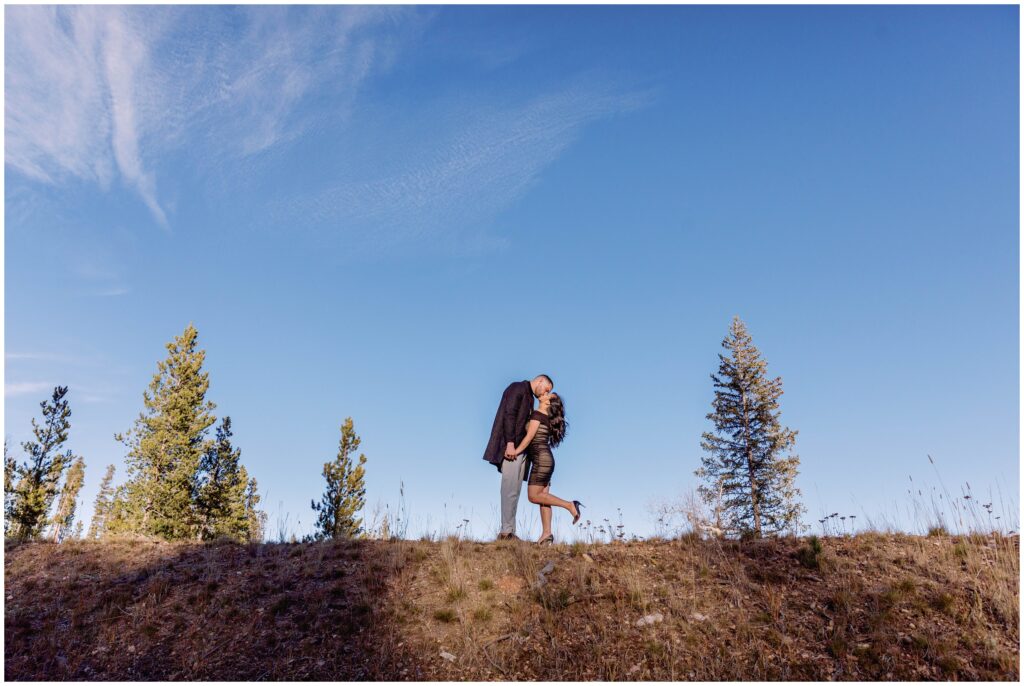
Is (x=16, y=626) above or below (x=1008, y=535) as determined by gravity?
below

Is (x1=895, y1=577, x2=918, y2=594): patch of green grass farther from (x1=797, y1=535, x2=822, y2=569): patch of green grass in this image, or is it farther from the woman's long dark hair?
the woman's long dark hair

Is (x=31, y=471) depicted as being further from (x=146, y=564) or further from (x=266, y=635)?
(x=266, y=635)

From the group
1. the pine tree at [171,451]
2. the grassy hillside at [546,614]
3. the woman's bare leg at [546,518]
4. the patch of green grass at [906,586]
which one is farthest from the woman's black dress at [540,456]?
the pine tree at [171,451]

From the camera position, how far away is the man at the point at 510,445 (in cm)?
885

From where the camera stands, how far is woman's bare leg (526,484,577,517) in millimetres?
8711

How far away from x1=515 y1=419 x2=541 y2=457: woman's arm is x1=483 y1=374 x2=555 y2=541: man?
0.07 m

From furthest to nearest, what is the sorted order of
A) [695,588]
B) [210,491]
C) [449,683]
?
[210,491]
[695,588]
[449,683]

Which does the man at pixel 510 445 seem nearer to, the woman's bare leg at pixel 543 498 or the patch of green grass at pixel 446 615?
the woman's bare leg at pixel 543 498

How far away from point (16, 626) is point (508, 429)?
6078 mm

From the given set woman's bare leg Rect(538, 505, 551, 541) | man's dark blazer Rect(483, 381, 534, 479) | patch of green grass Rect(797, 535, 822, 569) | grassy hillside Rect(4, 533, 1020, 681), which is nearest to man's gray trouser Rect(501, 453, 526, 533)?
man's dark blazer Rect(483, 381, 534, 479)

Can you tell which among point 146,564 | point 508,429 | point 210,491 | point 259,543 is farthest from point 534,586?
point 210,491

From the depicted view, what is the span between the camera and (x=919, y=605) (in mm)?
5961

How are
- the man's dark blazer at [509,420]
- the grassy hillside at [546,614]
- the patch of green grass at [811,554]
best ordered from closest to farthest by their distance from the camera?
the grassy hillside at [546,614], the patch of green grass at [811,554], the man's dark blazer at [509,420]

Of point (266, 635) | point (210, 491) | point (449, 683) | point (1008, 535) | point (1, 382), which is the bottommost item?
point (449, 683)
